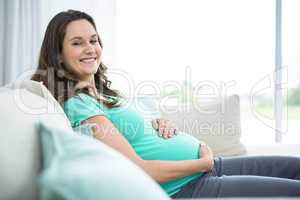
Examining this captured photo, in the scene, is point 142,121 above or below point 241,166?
above

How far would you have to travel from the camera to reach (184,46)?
3367 mm

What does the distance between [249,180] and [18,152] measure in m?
0.77

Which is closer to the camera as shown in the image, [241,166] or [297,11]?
[241,166]

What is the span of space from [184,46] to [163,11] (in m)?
0.34

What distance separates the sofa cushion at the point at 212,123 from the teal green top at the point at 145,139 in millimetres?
593

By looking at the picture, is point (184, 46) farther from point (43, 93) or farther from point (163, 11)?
point (43, 93)

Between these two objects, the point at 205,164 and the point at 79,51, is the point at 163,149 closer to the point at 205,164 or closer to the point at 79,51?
the point at 205,164

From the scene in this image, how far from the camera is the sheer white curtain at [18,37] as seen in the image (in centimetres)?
291

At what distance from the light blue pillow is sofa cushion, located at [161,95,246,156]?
1.35m

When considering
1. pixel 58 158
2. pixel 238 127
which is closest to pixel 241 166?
pixel 238 127

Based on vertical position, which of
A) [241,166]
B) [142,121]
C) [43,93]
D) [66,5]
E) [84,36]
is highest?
[66,5]

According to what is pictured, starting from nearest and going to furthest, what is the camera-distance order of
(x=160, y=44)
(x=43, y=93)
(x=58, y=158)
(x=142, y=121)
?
(x=58, y=158), (x=43, y=93), (x=142, y=121), (x=160, y=44)

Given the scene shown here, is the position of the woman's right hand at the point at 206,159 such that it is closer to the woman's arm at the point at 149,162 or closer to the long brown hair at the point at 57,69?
the woman's arm at the point at 149,162

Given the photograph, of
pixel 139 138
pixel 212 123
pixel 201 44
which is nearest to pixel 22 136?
pixel 139 138
